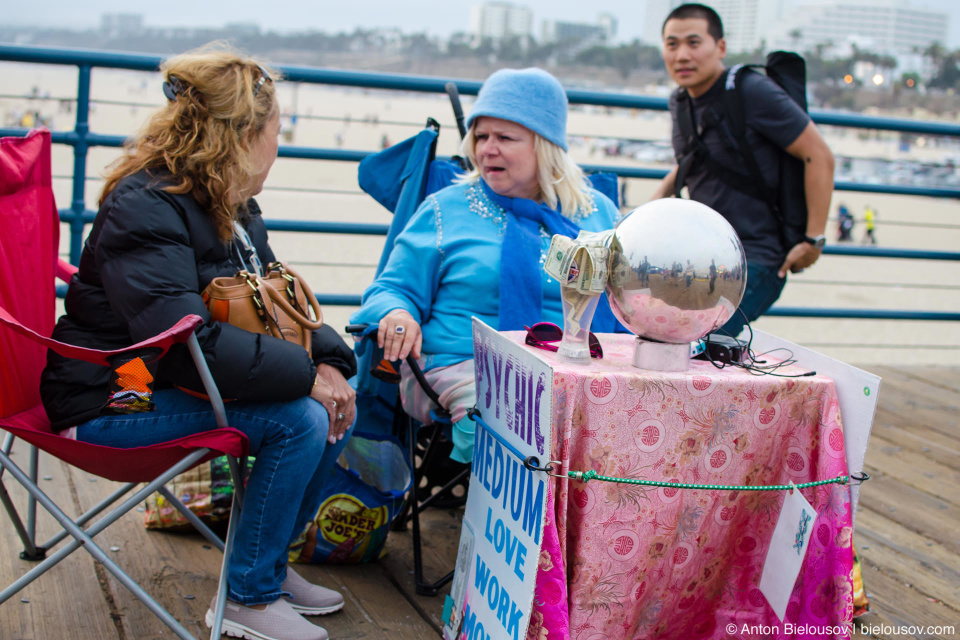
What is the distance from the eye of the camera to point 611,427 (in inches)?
62.0

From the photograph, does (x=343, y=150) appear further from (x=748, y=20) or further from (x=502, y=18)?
(x=502, y=18)

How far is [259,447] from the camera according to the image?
1.79 meters

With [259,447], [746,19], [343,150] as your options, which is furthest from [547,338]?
[746,19]

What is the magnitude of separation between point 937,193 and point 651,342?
345 centimetres

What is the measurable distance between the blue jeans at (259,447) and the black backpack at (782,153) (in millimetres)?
1864

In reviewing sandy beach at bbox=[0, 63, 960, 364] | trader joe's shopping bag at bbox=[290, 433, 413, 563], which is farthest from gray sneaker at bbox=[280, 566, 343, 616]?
sandy beach at bbox=[0, 63, 960, 364]

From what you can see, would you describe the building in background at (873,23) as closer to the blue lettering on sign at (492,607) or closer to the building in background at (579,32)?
the building in background at (579,32)

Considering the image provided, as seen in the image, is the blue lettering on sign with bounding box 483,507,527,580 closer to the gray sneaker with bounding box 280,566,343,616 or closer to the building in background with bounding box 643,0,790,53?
the gray sneaker with bounding box 280,566,343,616

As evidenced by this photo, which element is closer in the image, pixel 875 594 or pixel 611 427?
pixel 611 427

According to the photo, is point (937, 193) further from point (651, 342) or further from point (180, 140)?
point (180, 140)

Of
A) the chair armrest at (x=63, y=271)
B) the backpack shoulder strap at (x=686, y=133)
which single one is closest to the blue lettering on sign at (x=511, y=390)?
the chair armrest at (x=63, y=271)

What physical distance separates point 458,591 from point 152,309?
3.01 ft

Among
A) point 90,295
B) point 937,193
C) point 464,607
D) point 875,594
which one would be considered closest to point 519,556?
point 464,607

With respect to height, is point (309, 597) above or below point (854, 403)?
below
